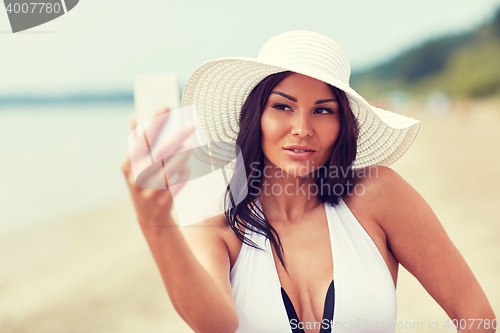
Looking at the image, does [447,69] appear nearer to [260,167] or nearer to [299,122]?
[260,167]

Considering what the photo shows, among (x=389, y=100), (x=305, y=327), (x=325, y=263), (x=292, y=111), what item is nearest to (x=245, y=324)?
(x=305, y=327)

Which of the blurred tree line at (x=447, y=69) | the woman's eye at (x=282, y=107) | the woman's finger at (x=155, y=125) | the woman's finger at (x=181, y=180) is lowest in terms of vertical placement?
the blurred tree line at (x=447, y=69)

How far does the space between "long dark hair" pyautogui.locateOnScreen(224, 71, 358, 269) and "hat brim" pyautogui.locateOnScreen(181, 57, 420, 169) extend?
2.8 inches

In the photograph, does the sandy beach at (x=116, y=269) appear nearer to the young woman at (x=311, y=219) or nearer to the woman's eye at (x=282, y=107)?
the young woman at (x=311, y=219)

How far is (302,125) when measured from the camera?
57.6 inches

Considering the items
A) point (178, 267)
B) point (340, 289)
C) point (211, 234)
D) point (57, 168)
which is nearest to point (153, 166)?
point (178, 267)

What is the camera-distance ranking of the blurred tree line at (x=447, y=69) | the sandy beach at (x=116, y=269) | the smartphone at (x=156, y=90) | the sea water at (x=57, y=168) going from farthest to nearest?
the blurred tree line at (x=447, y=69) < the sea water at (x=57, y=168) < the sandy beach at (x=116, y=269) < the smartphone at (x=156, y=90)

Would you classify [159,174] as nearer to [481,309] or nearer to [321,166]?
[321,166]

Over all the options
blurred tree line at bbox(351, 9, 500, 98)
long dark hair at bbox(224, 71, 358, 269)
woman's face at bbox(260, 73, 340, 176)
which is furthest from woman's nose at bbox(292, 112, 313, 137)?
blurred tree line at bbox(351, 9, 500, 98)

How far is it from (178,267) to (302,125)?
0.76 metres

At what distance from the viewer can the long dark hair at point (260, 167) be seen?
1565mm

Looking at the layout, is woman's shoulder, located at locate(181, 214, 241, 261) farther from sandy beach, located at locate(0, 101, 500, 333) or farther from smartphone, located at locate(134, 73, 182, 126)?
sandy beach, located at locate(0, 101, 500, 333)

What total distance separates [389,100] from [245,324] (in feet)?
133

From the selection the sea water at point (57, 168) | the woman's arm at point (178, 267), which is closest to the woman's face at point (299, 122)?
→ the woman's arm at point (178, 267)
